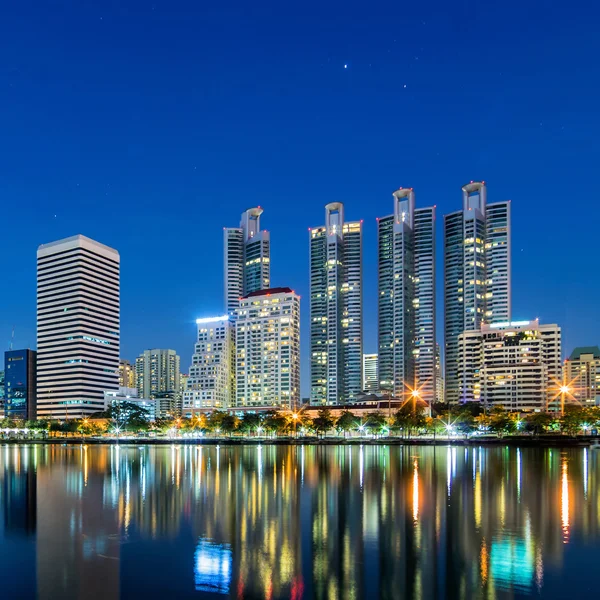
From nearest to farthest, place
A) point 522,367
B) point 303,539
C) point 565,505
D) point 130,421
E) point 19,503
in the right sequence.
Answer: point 303,539 < point 565,505 < point 19,503 < point 130,421 < point 522,367

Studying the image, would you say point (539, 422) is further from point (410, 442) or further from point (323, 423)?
point (323, 423)

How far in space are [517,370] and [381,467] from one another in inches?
5234

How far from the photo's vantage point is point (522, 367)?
18575cm

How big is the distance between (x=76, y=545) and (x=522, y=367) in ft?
575

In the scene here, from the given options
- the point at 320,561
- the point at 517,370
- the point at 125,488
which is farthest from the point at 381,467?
the point at 517,370

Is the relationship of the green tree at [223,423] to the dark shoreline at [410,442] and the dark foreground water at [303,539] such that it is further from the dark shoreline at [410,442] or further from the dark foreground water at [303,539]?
the dark foreground water at [303,539]

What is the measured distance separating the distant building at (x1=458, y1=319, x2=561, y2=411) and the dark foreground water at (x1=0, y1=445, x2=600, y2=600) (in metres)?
139

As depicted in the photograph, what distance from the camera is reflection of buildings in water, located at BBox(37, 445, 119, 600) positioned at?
21453mm

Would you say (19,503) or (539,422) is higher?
(19,503)

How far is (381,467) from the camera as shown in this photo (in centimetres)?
6600

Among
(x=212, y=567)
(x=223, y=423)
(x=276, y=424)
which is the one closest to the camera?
(x=212, y=567)

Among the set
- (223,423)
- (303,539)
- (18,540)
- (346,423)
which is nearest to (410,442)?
(346,423)

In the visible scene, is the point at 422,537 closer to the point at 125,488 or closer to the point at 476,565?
the point at 476,565

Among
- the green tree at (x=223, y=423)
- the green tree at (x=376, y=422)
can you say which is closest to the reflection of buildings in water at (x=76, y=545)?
the green tree at (x=376, y=422)
